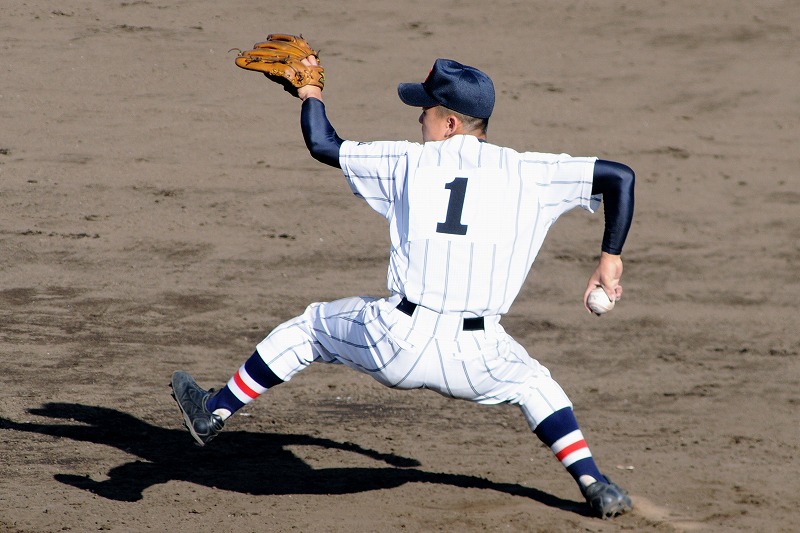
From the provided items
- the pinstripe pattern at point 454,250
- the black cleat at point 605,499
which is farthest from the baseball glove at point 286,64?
the black cleat at point 605,499

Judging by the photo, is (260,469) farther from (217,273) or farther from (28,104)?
(28,104)

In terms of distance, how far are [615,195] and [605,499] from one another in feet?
3.36

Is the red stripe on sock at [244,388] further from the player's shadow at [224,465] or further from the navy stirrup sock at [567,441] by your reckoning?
the navy stirrup sock at [567,441]

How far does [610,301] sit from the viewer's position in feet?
11.7

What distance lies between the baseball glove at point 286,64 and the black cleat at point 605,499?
1.63 m

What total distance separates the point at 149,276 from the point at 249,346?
1.10 m

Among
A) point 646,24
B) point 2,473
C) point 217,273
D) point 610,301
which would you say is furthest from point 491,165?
point 646,24

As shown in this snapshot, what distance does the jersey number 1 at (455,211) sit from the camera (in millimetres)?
3414

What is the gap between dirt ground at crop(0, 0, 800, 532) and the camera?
428 cm

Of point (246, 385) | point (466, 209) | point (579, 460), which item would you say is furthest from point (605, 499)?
point (246, 385)

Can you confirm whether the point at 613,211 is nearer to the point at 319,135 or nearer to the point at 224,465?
the point at 319,135

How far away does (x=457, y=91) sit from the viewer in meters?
3.48

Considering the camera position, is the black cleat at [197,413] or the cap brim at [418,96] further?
the black cleat at [197,413]

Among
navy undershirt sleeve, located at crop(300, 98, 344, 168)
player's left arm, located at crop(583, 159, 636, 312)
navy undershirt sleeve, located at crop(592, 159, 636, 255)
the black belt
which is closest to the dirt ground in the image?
the black belt
